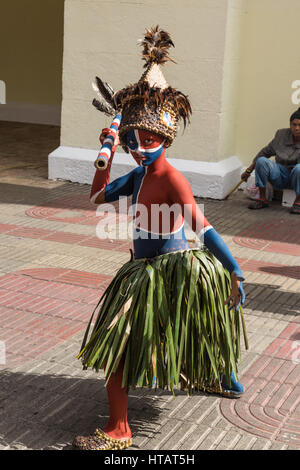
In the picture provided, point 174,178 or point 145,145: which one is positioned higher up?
point 145,145

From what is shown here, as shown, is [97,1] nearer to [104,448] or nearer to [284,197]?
[284,197]

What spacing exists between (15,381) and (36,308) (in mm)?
1211

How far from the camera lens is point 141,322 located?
3.52 metres

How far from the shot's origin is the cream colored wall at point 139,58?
30.4ft

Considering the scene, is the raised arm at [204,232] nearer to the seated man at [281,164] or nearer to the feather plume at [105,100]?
the feather plume at [105,100]

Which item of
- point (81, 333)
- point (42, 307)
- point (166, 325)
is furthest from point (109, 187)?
point (42, 307)

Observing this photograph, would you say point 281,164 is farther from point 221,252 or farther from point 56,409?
point 56,409

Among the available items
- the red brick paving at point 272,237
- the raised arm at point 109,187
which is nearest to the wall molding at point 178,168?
the red brick paving at point 272,237

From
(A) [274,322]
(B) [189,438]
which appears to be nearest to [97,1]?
(A) [274,322]

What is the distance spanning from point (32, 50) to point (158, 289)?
13.6 meters

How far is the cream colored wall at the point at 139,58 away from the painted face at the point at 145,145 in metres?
5.83

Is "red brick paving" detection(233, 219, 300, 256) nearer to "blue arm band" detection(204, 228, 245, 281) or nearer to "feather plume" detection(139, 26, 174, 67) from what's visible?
"blue arm band" detection(204, 228, 245, 281)

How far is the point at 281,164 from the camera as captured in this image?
360 inches

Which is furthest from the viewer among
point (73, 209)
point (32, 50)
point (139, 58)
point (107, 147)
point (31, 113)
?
point (31, 113)
